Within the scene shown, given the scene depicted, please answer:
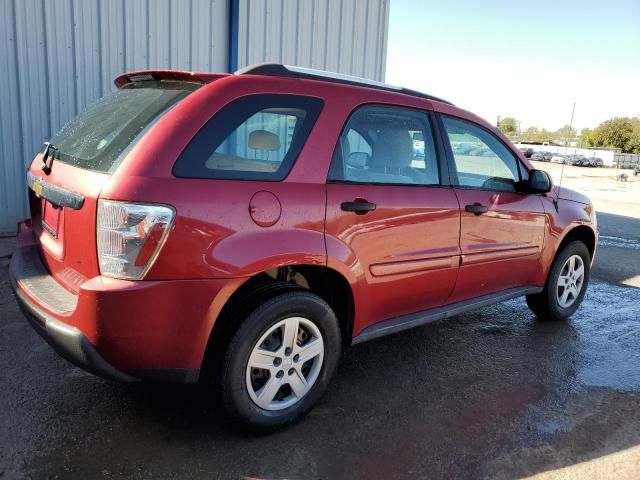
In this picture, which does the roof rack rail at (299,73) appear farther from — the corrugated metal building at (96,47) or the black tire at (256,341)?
the corrugated metal building at (96,47)

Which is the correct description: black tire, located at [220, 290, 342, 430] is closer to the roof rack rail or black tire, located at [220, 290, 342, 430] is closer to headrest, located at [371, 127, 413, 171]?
headrest, located at [371, 127, 413, 171]

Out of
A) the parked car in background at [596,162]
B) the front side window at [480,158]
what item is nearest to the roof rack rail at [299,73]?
the front side window at [480,158]

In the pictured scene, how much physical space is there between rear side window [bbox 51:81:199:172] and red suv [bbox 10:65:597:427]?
1cm

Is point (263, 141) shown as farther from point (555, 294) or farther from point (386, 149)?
point (555, 294)

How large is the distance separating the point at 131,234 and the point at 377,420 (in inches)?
66.6

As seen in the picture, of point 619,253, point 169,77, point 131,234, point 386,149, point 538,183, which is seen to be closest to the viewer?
point 131,234

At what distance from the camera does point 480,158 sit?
12.5 ft

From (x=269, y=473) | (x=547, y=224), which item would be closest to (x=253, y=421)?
(x=269, y=473)

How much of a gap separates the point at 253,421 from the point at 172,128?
148 cm

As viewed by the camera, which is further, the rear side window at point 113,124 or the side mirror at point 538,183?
the side mirror at point 538,183

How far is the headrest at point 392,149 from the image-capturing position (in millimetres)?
3225

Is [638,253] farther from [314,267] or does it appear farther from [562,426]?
[314,267]

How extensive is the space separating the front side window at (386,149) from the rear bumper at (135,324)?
3.12ft

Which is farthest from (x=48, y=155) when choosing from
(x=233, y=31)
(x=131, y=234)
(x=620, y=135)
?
(x=620, y=135)
